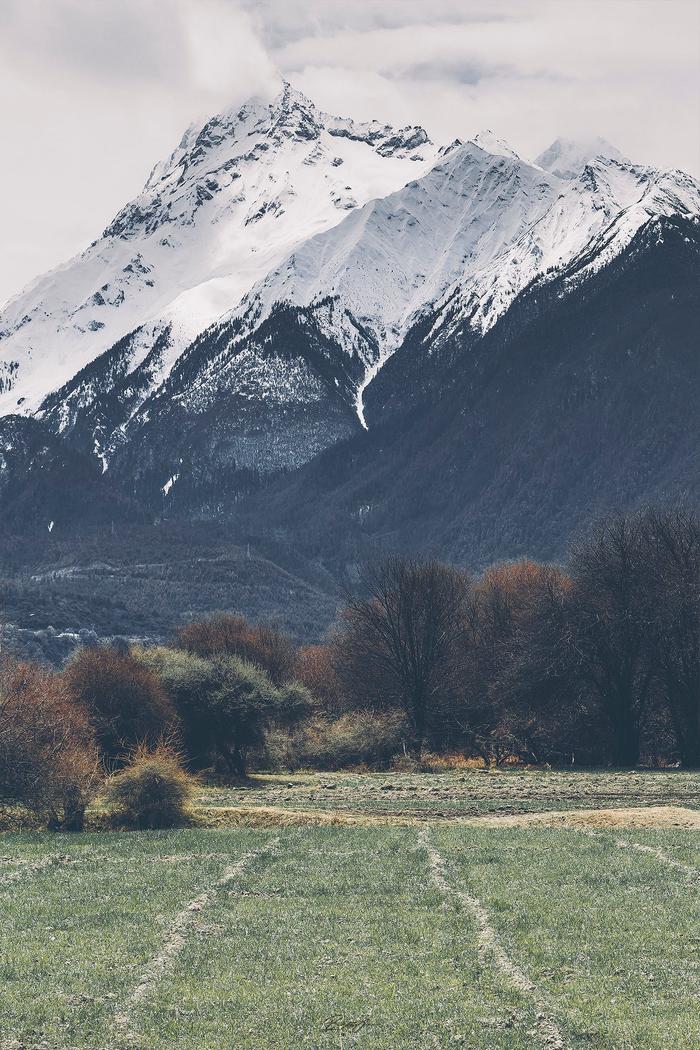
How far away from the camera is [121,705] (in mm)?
78375

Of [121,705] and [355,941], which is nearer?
[355,941]

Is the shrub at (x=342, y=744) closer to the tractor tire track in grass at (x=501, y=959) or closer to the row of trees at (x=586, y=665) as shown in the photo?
the row of trees at (x=586, y=665)

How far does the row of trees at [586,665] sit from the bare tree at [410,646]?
0.50ft

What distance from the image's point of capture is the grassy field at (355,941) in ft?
73.9

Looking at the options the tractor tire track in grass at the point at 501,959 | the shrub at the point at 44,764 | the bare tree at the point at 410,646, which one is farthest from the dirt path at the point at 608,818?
the bare tree at the point at 410,646

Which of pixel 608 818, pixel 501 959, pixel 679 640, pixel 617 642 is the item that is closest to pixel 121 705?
pixel 617 642

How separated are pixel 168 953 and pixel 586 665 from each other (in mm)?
61716

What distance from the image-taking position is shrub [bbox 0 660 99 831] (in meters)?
52.8

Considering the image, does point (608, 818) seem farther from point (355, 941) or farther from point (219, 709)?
point (219, 709)

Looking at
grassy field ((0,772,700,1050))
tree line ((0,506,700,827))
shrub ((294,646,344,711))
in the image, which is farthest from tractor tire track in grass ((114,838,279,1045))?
shrub ((294,646,344,711))

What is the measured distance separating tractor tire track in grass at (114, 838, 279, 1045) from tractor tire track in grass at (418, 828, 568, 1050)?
536cm

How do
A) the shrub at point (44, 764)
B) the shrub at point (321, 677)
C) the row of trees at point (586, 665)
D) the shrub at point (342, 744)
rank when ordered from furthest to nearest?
the shrub at point (321, 677), the shrub at point (342, 744), the row of trees at point (586, 665), the shrub at point (44, 764)

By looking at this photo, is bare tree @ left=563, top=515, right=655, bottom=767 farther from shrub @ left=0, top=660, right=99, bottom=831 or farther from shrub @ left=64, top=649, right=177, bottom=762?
shrub @ left=0, top=660, right=99, bottom=831

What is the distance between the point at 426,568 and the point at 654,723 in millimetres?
28726
